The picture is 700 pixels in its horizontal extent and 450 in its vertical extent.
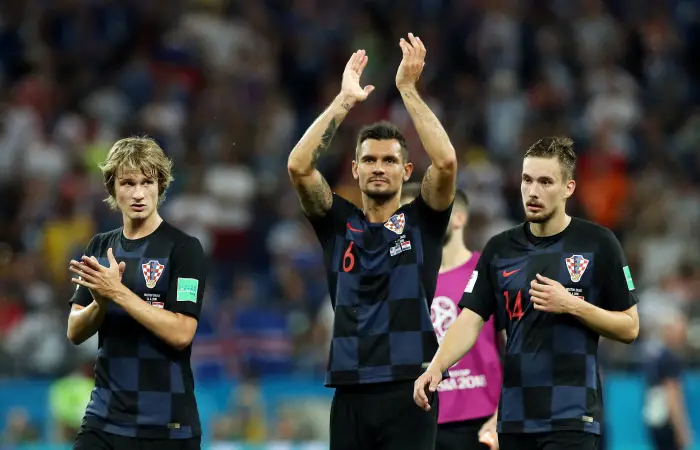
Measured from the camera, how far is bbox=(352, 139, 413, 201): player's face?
6.91 metres

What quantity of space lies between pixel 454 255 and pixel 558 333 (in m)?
2.05

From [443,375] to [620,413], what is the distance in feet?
22.4

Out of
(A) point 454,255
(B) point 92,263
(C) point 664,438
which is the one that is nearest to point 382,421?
(B) point 92,263

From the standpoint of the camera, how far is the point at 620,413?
13188mm

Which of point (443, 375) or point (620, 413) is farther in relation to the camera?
point (620, 413)

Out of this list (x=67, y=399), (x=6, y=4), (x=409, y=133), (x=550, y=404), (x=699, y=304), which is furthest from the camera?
(x=6, y=4)

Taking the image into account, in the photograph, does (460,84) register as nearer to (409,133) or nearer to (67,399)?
(409,133)

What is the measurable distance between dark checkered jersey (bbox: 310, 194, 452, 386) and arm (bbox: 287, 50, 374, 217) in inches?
4.7

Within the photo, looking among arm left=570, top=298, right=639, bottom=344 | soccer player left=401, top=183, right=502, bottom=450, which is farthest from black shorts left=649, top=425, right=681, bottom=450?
arm left=570, top=298, right=639, bottom=344

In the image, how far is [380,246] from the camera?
6906mm

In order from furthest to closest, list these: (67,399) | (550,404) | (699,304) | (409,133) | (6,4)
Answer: (6,4)
(409,133)
(699,304)
(67,399)
(550,404)

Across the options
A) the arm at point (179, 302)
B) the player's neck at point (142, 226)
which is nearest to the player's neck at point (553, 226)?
the arm at point (179, 302)

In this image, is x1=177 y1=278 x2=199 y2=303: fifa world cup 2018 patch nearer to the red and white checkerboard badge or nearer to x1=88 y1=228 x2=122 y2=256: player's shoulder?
x1=88 y1=228 x2=122 y2=256: player's shoulder

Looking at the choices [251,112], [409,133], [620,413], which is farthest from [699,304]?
[251,112]
